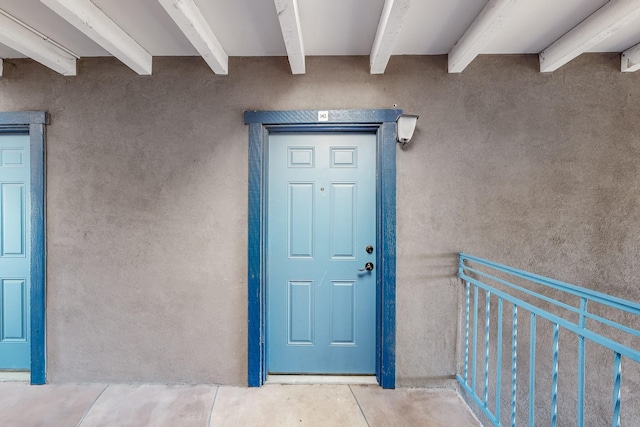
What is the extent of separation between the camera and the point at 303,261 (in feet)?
7.67

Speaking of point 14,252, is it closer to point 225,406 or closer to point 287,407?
point 225,406

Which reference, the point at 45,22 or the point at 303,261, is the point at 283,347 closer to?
the point at 303,261

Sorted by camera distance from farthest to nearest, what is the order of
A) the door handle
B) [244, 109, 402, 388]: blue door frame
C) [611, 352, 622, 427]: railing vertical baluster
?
the door handle
[244, 109, 402, 388]: blue door frame
[611, 352, 622, 427]: railing vertical baluster

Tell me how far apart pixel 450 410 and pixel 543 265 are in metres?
1.20

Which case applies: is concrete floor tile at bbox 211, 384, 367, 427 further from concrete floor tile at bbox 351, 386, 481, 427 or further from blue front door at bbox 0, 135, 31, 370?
blue front door at bbox 0, 135, 31, 370

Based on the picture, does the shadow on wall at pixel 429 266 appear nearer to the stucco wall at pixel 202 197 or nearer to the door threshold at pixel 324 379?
the stucco wall at pixel 202 197

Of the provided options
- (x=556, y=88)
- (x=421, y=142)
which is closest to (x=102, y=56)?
(x=421, y=142)

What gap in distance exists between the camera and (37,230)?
221 centimetres

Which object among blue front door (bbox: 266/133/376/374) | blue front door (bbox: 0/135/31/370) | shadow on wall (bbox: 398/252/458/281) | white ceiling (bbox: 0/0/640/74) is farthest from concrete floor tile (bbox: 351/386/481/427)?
blue front door (bbox: 0/135/31/370)

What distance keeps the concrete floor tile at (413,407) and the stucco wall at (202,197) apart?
102 mm

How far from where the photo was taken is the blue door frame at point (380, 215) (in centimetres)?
220

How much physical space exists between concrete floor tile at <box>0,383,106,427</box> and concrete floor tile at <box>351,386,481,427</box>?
183cm

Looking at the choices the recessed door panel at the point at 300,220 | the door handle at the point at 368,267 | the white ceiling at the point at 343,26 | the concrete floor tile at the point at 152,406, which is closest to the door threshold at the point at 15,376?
the concrete floor tile at the point at 152,406

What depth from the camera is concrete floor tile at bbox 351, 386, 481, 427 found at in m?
1.90
